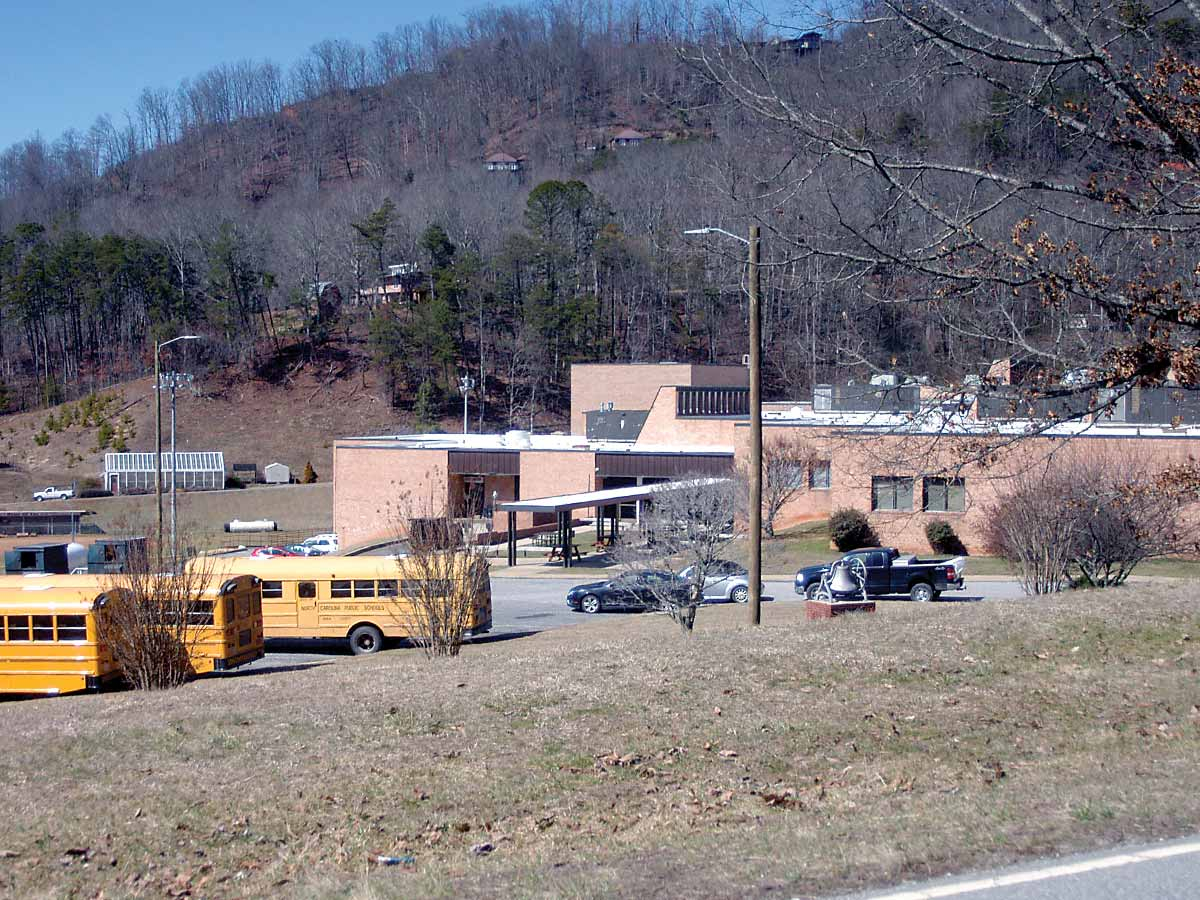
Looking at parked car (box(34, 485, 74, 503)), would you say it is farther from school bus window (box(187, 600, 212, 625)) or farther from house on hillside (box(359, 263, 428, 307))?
school bus window (box(187, 600, 212, 625))

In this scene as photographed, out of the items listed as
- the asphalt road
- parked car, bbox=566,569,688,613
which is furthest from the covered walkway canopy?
parked car, bbox=566,569,688,613

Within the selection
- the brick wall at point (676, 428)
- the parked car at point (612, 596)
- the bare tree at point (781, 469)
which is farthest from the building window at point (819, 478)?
the parked car at point (612, 596)

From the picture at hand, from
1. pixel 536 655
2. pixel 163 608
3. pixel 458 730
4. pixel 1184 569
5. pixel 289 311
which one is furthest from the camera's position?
pixel 289 311

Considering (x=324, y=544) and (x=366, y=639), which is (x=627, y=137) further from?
(x=366, y=639)

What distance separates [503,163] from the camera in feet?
473

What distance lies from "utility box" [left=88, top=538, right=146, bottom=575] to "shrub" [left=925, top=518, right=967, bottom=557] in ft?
83.7

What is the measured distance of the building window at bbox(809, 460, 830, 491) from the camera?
141 feet

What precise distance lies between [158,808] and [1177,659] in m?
8.93

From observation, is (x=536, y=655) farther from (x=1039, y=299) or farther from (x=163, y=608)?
(x=1039, y=299)

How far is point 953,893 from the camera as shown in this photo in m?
5.36

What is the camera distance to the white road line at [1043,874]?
5352mm

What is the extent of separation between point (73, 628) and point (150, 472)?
60102 mm

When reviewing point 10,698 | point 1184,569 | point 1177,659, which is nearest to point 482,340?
point 1184,569

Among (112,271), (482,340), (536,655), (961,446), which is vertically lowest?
(536,655)
